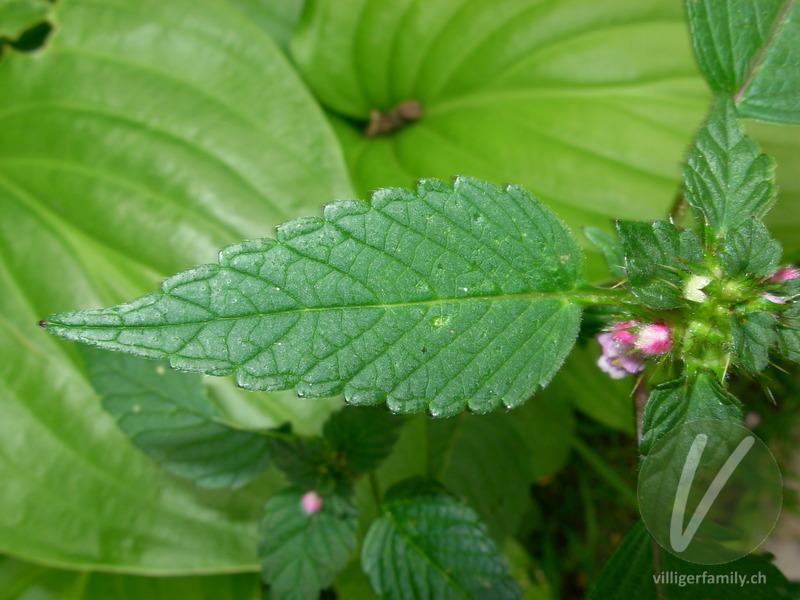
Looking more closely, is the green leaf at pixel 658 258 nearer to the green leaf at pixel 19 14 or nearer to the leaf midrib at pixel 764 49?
the leaf midrib at pixel 764 49

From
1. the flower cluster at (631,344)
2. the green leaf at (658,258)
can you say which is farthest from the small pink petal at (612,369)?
the green leaf at (658,258)

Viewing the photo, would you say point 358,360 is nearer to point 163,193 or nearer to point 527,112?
point 163,193

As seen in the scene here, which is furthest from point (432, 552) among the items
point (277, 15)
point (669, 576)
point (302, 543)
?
point (277, 15)

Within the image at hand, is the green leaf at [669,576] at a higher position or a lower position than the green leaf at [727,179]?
lower

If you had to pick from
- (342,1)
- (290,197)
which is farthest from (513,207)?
(342,1)

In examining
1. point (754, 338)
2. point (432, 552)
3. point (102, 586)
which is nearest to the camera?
point (754, 338)

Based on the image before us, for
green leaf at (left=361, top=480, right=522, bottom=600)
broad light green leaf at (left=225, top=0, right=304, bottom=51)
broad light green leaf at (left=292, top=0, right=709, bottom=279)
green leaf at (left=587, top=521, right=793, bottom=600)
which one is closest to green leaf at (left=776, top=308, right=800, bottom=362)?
green leaf at (left=587, top=521, right=793, bottom=600)

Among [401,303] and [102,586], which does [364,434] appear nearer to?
[401,303]
